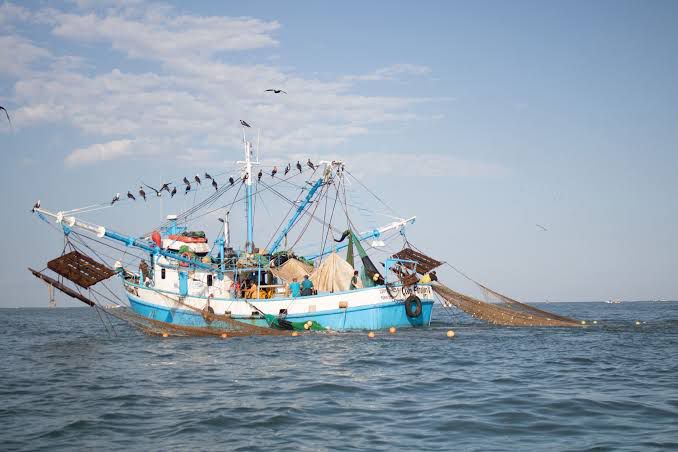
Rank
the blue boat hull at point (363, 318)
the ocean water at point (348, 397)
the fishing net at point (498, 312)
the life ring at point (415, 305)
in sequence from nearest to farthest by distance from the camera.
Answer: the ocean water at point (348, 397), the blue boat hull at point (363, 318), the life ring at point (415, 305), the fishing net at point (498, 312)

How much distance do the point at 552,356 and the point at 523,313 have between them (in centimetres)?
1458

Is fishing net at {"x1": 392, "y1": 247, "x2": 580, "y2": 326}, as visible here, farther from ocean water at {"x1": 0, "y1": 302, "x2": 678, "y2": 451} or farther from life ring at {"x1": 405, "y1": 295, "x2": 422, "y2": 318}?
ocean water at {"x1": 0, "y1": 302, "x2": 678, "y2": 451}

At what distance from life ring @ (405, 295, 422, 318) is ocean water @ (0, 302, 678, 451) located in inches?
278

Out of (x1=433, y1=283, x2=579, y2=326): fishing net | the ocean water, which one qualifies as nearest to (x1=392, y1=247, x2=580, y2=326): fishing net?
(x1=433, y1=283, x2=579, y2=326): fishing net

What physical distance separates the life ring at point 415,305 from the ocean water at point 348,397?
7.07m

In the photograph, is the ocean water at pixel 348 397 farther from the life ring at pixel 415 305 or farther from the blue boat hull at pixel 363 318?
the life ring at pixel 415 305

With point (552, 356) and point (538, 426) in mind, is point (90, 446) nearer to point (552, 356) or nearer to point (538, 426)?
point (538, 426)

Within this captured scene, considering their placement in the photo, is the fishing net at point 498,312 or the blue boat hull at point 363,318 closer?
the blue boat hull at point 363,318

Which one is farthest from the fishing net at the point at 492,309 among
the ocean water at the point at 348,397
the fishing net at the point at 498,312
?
the ocean water at the point at 348,397

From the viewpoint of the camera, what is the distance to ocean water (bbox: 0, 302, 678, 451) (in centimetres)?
998

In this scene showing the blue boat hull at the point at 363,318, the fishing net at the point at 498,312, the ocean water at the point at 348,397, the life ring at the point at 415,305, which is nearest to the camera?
the ocean water at the point at 348,397

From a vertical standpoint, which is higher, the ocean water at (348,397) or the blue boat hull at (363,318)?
the blue boat hull at (363,318)

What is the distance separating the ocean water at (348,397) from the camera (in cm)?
998

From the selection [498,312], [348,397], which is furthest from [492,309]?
[348,397]
